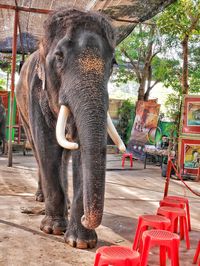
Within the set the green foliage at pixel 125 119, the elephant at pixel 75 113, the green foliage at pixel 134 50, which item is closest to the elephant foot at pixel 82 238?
the elephant at pixel 75 113

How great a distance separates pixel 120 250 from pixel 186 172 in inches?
278

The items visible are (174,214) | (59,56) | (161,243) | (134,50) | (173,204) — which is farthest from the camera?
(134,50)

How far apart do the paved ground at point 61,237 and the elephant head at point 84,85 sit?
84 cm

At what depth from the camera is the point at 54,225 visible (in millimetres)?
4078

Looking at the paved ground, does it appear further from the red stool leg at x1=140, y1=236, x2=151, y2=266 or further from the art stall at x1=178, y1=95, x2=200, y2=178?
the art stall at x1=178, y1=95, x2=200, y2=178

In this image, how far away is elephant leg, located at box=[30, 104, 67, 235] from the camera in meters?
4.09

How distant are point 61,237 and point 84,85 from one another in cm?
164

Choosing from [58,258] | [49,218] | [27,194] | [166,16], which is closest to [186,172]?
[166,16]

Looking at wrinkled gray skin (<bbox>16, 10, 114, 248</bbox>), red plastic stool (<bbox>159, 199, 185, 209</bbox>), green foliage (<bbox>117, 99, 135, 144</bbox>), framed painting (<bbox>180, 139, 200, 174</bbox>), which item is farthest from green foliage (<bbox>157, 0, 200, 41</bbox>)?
green foliage (<bbox>117, 99, 135, 144</bbox>)

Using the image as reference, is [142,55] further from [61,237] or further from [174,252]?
[174,252]

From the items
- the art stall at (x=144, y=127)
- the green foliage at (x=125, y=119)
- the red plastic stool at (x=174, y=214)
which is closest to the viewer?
the red plastic stool at (x=174, y=214)

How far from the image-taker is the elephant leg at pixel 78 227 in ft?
12.2

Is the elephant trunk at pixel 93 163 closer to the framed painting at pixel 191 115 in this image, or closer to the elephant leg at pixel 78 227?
the elephant leg at pixel 78 227

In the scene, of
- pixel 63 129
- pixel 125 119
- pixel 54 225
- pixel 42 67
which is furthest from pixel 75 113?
pixel 125 119
